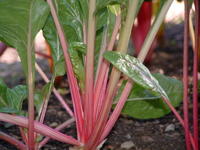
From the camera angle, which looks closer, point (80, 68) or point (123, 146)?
point (80, 68)

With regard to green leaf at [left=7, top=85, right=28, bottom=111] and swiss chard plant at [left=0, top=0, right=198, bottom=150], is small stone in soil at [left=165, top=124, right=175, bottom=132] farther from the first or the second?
green leaf at [left=7, top=85, right=28, bottom=111]

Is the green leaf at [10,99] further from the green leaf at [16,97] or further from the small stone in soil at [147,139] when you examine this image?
the small stone in soil at [147,139]

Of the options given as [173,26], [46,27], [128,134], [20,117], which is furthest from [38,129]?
[173,26]

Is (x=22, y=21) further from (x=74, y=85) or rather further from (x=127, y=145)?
(x=127, y=145)

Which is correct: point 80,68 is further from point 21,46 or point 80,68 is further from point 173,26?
point 173,26

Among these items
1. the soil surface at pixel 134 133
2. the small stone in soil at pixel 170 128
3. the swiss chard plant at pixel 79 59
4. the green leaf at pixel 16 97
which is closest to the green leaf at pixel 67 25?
the swiss chard plant at pixel 79 59

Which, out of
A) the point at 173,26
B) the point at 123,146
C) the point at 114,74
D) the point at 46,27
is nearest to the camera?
the point at 114,74

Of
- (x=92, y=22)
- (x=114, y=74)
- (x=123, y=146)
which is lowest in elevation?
(x=123, y=146)

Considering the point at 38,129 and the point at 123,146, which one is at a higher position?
the point at 38,129
